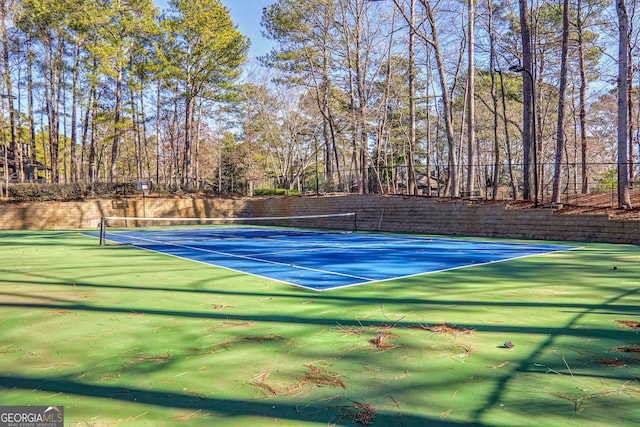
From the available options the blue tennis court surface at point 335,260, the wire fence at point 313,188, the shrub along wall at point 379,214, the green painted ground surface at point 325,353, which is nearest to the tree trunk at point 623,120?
the shrub along wall at point 379,214

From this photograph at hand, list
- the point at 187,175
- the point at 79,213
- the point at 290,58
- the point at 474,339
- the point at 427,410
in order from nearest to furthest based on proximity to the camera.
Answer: the point at 427,410
the point at 474,339
the point at 79,213
the point at 290,58
the point at 187,175

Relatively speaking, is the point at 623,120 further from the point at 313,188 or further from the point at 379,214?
the point at 313,188

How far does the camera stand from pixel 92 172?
28.1 metres

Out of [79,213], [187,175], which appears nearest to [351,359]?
[79,213]

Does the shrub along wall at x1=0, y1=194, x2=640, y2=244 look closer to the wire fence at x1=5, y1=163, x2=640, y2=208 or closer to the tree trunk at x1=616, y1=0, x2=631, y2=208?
the wire fence at x1=5, y1=163, x2=640, y2=208

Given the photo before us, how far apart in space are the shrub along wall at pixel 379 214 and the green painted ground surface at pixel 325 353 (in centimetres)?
835

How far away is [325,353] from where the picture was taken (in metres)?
3.08

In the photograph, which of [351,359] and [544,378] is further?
[351,359]

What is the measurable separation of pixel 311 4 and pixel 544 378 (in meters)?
26.3

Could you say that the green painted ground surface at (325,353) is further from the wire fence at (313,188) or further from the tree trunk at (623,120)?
the wire fence at (313,188)

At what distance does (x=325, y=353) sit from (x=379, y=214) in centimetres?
1680

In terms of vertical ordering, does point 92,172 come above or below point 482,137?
below

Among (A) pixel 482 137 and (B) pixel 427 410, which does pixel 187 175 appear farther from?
(B) pixel 427 410

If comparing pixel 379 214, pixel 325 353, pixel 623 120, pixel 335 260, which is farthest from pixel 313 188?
pixel 325 353
